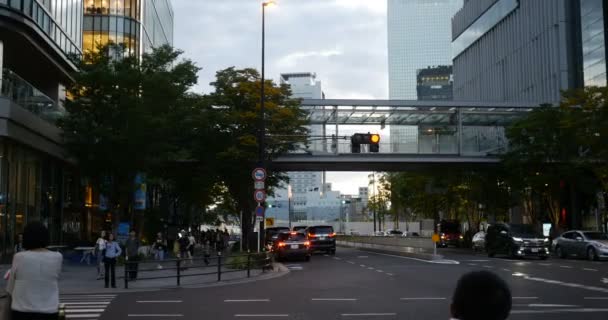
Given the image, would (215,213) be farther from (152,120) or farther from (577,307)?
(577,307)

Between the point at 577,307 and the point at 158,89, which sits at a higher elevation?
the point at 158,89

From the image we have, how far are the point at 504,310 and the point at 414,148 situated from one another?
46.4m

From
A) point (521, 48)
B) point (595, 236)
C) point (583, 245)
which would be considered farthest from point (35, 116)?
point (521, 48)

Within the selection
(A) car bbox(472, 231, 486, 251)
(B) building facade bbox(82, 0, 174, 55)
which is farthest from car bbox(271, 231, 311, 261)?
(B) building facade bbox(82, 0, 174, 55)

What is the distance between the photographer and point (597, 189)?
157 feet

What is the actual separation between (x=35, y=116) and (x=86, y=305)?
743 inches

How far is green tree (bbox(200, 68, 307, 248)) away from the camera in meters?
42.8

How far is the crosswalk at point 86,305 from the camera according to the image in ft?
46.0

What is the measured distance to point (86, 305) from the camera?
16.0 meters

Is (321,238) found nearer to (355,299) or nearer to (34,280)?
(355,299)

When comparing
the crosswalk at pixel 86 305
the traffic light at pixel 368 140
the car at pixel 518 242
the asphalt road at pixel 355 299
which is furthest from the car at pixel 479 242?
the crosswalk at pixel 86 305

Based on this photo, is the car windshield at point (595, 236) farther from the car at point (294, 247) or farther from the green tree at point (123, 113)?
the green tree at point (123, 113)

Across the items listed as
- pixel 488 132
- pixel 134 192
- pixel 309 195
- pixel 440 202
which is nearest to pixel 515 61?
pixel 440 202

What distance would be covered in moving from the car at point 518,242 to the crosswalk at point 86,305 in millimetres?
22776
